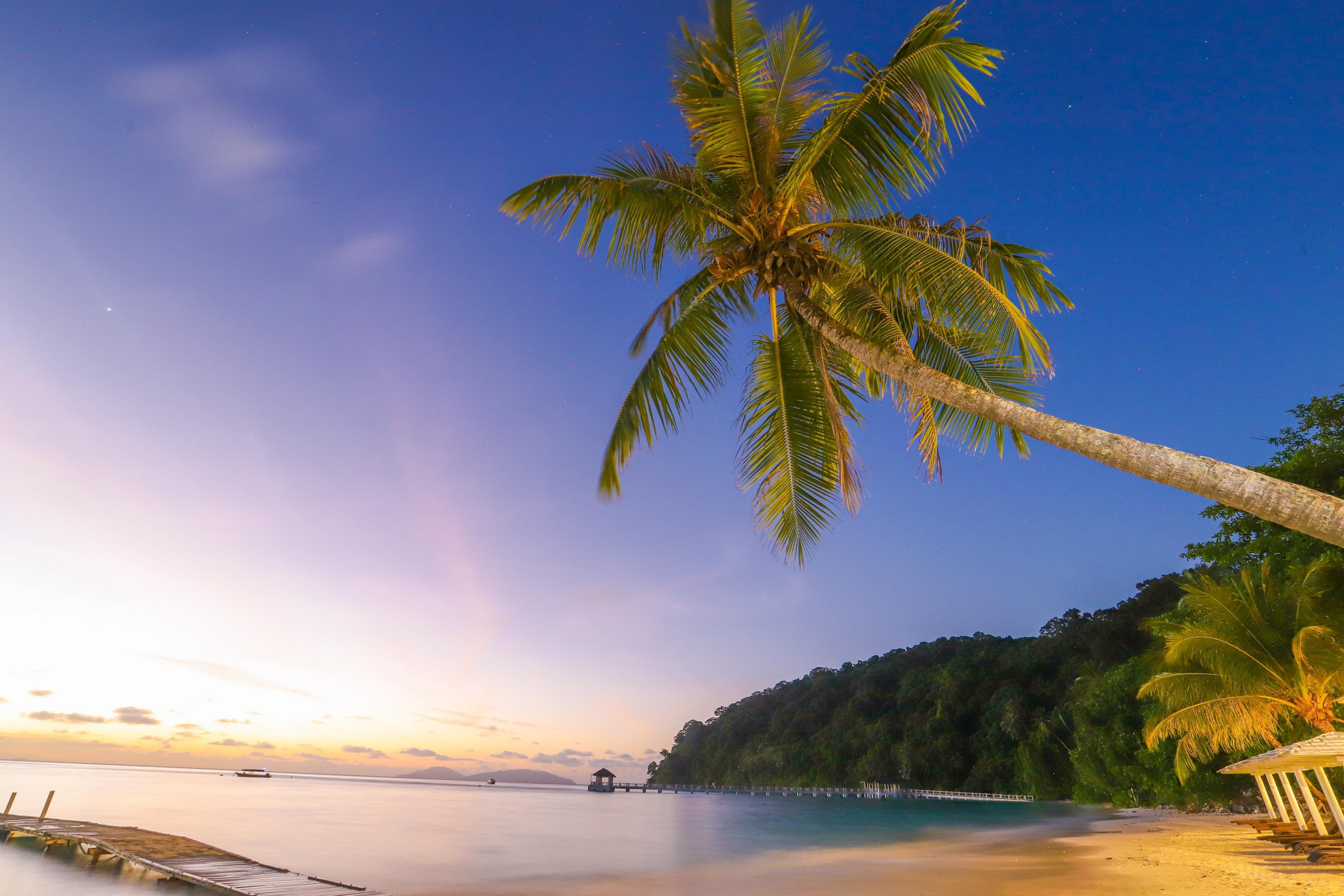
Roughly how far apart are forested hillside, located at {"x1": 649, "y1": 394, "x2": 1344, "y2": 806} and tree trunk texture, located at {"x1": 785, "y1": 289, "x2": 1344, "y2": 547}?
A: 482 inches

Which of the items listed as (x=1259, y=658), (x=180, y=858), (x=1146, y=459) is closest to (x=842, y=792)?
(x=1259, y=658)

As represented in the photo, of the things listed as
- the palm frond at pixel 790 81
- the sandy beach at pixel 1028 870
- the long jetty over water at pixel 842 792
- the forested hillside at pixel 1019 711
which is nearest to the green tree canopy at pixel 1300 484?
the forested hillside at pixel 1019 711

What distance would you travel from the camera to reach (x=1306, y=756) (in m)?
10.6

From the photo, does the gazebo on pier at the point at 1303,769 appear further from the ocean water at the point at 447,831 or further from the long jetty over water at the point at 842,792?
the long jetty over water at the point at 842,792

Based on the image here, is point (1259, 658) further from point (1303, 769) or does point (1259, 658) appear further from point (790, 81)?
point (790, 81)

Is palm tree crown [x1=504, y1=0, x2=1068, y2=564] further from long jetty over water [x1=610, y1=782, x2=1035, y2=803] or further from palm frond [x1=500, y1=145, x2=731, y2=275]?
long jetty over water [x1=610, y1=782, x2=1035, y2=803]

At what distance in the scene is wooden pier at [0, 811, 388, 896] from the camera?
1146 cm

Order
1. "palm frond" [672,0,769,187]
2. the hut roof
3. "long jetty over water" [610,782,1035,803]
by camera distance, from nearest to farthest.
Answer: "palm frond" [672,0,769,187] → the hut roof → "long jetty over water" [610,782,1035,803]

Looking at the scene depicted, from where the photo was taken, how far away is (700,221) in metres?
7.11

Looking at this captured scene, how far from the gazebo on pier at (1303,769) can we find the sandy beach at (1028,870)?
861 mm

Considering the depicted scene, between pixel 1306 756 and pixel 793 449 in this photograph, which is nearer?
pixel 793 449

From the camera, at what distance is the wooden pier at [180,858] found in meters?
11.5

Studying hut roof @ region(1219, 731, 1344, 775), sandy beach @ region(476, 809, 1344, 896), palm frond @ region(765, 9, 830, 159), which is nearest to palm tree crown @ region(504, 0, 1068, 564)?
palm frond @ region(765, 9, 830, 159)

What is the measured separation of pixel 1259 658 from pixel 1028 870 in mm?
7280
